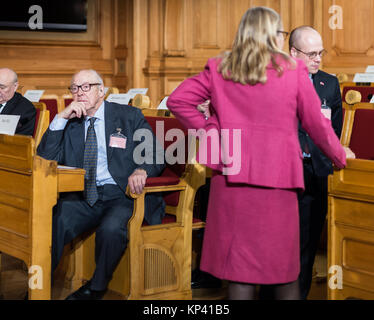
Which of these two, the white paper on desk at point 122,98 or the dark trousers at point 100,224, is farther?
the white paper on desk at point 122,98

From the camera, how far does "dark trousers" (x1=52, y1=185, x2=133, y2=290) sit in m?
3.19

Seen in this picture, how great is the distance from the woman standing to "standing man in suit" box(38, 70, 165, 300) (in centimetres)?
95

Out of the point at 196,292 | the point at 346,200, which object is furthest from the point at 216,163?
the point at 196,292

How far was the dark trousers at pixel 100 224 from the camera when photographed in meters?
3.19

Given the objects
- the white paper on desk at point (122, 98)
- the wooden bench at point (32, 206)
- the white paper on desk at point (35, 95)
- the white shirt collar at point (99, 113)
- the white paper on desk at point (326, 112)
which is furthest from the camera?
the white paper on desk at point (35, 95)

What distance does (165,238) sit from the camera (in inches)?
133

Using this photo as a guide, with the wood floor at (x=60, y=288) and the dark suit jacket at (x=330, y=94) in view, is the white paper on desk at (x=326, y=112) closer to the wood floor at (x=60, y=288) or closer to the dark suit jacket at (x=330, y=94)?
the dark suit jacket at (x=330, y=94)

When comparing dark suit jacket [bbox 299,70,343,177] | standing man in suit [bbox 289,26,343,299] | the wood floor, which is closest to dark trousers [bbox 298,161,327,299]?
standing man in suit [bbox 289,26,343,299]

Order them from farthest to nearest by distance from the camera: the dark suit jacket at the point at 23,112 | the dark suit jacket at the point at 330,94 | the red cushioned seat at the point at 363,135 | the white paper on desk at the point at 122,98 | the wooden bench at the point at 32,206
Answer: the white paper on desk at the point at 122,98
the dark suit jacket at the point at 23,112
the red cushioned seat at the point at 363,135
the dark suit jacket at the point at 330,94
the wooden bench at the point at 32,206

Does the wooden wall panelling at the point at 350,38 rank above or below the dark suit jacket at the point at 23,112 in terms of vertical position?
above

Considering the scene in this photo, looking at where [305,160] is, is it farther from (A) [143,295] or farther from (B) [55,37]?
(B) [55,37]

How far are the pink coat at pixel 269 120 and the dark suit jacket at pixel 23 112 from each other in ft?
6.67

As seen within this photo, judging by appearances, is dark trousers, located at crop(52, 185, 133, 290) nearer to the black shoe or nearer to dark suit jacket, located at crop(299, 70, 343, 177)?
the black shoe

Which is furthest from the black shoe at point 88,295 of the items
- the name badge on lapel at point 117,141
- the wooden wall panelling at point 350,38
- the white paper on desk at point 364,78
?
the wooden wall panelling at point 350,38
